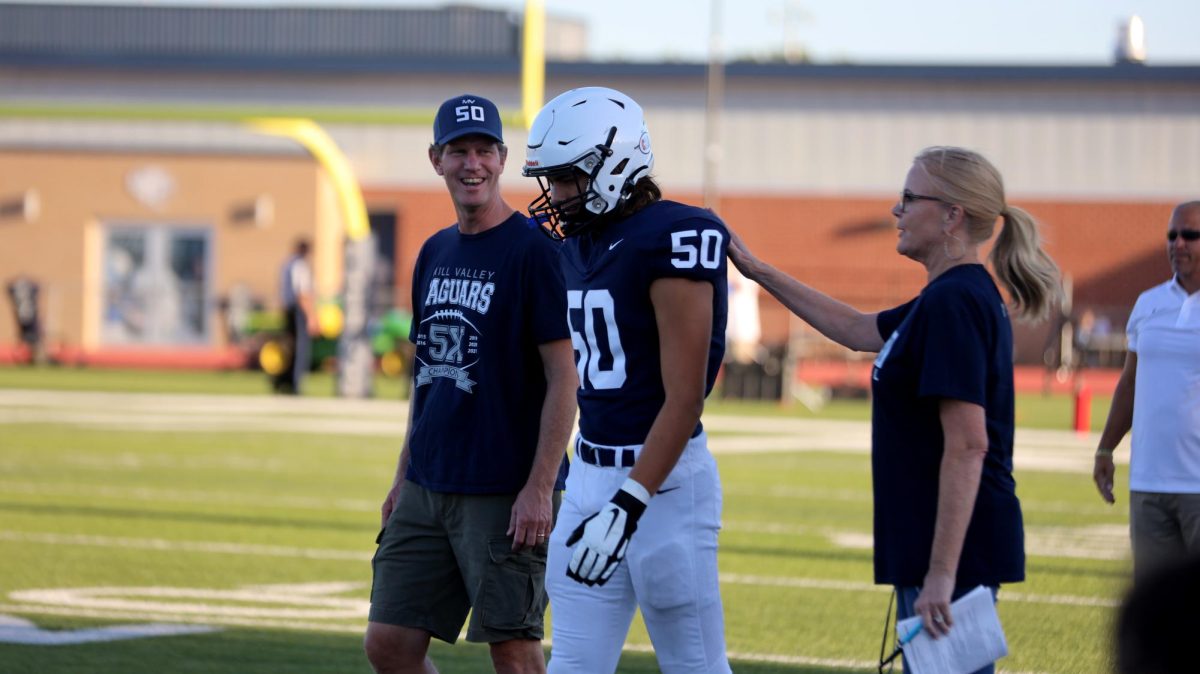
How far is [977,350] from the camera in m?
3.71

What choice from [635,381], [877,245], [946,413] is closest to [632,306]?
[635,381]

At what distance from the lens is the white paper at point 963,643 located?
364 centimetres

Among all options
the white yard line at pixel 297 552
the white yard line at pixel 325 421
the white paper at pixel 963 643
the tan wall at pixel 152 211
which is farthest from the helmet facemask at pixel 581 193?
the tan wall at pixel 152 211

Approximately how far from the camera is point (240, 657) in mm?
6656

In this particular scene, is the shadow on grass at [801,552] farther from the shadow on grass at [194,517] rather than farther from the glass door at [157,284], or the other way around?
the glass door at [157,284]

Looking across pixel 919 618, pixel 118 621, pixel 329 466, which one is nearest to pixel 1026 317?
pixel 919 618

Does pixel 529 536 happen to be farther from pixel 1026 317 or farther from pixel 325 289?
pixel 325 289

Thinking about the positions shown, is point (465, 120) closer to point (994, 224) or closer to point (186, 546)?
point (994, 224)

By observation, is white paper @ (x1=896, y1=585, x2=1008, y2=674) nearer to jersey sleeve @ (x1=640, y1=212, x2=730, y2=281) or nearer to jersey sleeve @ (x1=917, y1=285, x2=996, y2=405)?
jersey sleeve @ (x1=917, y1=285, x2=996, y2=405)

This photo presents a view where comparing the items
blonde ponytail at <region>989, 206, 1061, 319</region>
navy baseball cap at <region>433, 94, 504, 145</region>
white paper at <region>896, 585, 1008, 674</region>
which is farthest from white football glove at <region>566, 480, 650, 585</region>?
navy baseball cap at <region>433, 94, 504, 145</region>

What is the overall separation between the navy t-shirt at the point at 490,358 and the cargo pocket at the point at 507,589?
0.56ft

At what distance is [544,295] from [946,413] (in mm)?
1411

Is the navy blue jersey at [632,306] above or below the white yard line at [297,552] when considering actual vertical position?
above

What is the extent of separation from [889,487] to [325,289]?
3489cm
